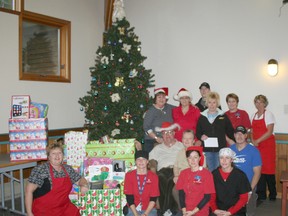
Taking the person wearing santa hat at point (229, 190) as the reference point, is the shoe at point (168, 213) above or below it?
below

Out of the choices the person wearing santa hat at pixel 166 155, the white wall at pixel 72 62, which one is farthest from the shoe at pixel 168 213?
the white wall at pixel 72 62

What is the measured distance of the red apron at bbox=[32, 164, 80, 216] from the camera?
9.77 feet

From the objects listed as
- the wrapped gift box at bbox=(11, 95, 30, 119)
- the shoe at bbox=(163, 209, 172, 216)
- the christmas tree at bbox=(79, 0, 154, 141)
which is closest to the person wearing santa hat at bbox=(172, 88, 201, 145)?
the shoe at bbox=(163, 209, 172, 216)

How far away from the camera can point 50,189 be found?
3.02 m

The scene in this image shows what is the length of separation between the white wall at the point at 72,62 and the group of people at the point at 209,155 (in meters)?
2.11


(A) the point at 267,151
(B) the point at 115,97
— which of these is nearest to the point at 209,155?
(A) the point at 267,151

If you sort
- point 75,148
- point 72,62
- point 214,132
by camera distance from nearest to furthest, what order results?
point 214,132 < point 75,148 < point 72,62

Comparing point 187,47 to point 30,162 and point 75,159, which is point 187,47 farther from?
point 30,162

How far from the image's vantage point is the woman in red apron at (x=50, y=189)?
9.66 ft

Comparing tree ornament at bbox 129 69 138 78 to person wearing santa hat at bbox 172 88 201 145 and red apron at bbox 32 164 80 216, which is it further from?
red apron at bbox 32 164 80 216

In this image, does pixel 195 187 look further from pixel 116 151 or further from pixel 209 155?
pixel 116 151

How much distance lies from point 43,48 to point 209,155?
3631mm

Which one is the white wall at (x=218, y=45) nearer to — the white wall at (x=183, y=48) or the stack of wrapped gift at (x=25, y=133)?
the white wall at (x=183, y=48)

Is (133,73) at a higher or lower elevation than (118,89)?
higher
